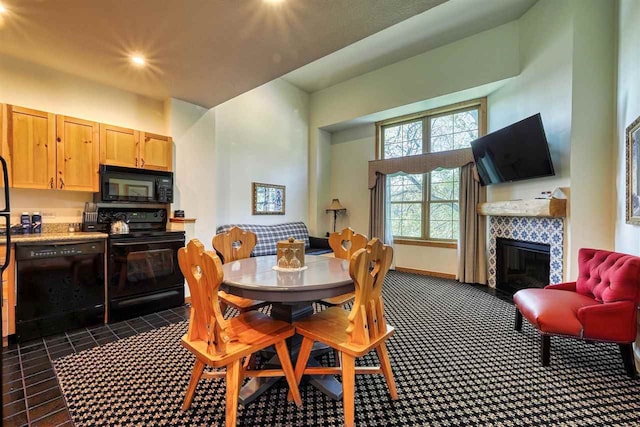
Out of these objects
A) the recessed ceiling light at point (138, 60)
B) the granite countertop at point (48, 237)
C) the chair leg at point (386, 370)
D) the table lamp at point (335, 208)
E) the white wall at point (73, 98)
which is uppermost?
the recessed ceiling light at point (138, 60)

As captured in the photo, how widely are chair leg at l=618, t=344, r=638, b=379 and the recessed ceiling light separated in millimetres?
4721

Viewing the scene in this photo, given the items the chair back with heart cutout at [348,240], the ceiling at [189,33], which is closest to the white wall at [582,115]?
the ceiling at [189,33]

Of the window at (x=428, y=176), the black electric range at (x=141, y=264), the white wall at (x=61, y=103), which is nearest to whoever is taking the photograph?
the white wall at (x=61, y=103)

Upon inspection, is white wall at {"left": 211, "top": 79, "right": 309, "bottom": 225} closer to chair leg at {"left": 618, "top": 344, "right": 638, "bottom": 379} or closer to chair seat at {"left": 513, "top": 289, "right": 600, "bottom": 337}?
chair seat at {"left": 513, "top": 289, "right": 600, "bottom": 337}

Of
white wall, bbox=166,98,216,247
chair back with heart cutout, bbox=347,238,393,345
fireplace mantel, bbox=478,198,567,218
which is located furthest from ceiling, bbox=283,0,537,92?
chair back with heart cutout, bbox=347,238,393,345

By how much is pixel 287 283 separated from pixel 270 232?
356cm

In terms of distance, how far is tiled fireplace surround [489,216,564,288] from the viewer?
11.1 ft

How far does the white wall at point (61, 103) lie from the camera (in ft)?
9.75

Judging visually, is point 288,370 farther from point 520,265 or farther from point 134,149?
point 520,265

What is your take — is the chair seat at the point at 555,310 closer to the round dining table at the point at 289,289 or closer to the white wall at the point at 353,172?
the round dining table at the point at 289,289

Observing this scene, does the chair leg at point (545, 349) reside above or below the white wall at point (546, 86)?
below

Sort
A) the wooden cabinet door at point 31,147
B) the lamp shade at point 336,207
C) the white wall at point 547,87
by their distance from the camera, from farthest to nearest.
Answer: the lamp shade at point 336,207, the white wall at point 547,87, the wooden cabinet door at point 31,147

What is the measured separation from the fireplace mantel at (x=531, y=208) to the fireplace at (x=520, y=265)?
0.47 metres

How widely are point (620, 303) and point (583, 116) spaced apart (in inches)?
80.9
